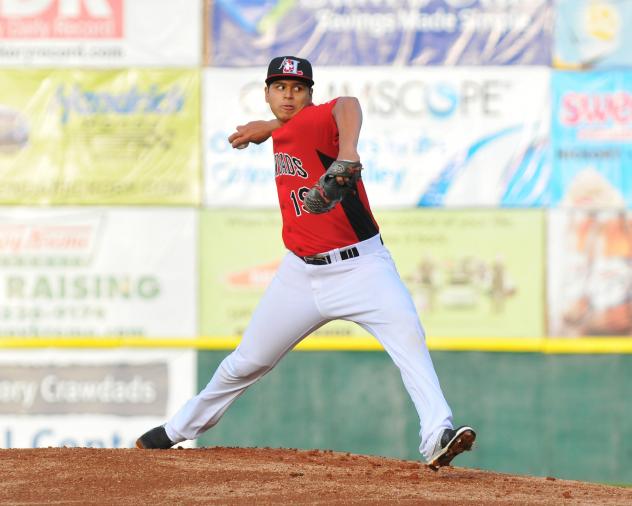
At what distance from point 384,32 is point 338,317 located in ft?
18.0

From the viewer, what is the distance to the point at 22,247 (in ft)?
37.4

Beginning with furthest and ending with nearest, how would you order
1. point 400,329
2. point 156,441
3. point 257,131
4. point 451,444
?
point 156,441
point 257,131
point 400,329
point 451,444

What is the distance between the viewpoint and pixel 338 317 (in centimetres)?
648

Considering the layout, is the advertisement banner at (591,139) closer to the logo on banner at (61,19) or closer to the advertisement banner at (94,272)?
the advertisement banner at (94,272)

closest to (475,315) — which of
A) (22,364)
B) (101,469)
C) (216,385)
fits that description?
(22,364)

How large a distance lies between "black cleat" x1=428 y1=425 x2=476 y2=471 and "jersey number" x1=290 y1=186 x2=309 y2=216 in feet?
4.53

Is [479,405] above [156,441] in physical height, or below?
below

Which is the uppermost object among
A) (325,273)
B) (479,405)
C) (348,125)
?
(348,125)

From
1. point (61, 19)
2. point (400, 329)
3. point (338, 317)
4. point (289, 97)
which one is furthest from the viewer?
point (61, 19)

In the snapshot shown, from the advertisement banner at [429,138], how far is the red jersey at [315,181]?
15.9 feet

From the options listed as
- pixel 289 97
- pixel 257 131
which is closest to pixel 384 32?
pixel 257 131

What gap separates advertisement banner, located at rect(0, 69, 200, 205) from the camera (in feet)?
37.3

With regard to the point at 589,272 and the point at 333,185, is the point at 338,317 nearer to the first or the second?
the point at 333,185

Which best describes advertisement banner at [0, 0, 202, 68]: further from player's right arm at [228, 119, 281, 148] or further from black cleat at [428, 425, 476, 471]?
black cleat at [428, 425, 476, 471]
